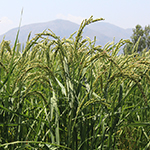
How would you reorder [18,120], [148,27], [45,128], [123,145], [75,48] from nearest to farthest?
[75,48]
[18,120]
[45,128]
[123,145]
[148,27]

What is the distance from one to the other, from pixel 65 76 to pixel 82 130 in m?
0.40

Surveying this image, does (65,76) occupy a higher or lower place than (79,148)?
higher

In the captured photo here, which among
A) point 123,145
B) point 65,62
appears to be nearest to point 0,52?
point 65,62

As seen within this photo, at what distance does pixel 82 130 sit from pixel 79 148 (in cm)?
12

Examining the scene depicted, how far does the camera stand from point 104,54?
965mm

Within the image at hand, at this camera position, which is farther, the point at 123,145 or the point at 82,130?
the point at 123,145

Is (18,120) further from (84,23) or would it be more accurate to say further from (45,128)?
(84,23)

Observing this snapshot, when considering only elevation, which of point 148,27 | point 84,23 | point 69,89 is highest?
point 148,27

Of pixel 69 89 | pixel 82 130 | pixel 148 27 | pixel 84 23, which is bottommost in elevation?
pixel 82 130

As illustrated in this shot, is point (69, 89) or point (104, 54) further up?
point (104, 54)

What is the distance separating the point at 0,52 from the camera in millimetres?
1386

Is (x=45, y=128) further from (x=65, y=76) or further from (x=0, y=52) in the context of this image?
(x=0, y=52)

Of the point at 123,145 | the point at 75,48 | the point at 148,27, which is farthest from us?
the point at 148,27

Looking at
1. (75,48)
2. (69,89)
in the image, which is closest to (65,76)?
(69,89)
